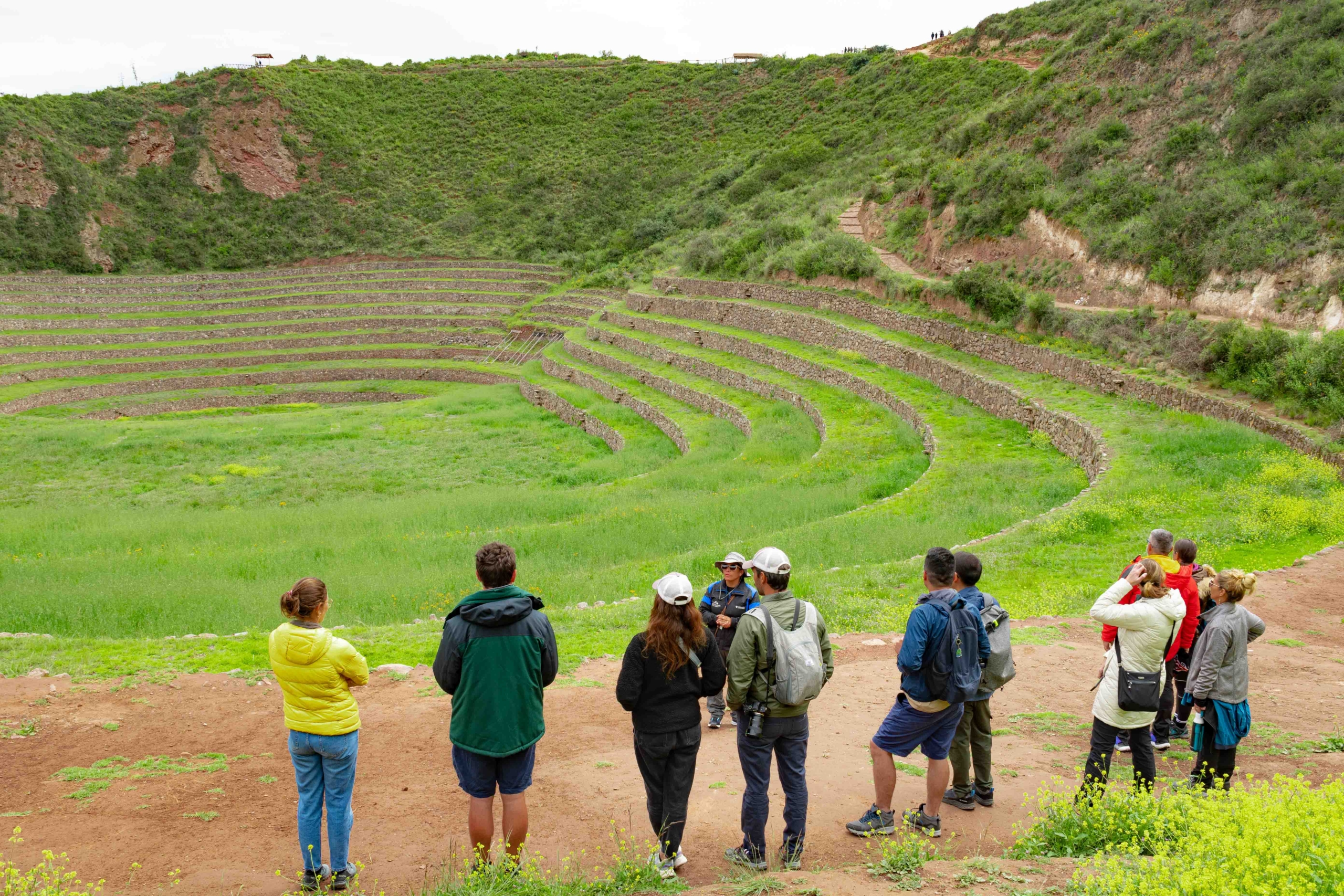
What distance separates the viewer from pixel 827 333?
31.5 metres

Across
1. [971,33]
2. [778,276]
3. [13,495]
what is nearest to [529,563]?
[13,495]

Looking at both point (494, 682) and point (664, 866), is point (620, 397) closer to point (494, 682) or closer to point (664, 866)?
point (494, 682)

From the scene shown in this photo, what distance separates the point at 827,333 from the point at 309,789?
27805 mm

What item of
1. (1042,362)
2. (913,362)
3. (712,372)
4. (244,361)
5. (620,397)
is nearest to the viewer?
(1042,362)

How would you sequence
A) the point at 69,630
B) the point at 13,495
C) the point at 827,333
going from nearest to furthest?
the point at 69,630 → the point at 13,495 → the point at 827,333

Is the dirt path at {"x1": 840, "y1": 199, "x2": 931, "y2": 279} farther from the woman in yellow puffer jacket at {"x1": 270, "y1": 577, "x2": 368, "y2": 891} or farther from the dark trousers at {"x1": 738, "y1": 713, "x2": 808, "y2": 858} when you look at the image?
the woman in yellow puffer jacket at {"x1": 270, "y1": 577, "x2": 368, "y2": 891}

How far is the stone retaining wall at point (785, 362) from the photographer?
22922mm

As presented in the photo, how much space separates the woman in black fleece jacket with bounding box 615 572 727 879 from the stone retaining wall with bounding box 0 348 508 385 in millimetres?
40628

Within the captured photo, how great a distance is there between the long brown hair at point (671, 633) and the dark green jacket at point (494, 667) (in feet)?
1.95

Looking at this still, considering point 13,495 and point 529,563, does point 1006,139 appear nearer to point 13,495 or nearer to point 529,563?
point 529,563

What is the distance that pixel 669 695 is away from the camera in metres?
5.31

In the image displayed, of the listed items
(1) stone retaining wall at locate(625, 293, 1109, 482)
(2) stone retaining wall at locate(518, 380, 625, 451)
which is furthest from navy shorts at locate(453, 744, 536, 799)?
(2) stone retaining wall at locate(518, 380, 625, 451)

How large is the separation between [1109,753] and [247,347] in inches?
1909

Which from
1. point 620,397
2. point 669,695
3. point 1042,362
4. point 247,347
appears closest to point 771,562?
point 669,695
